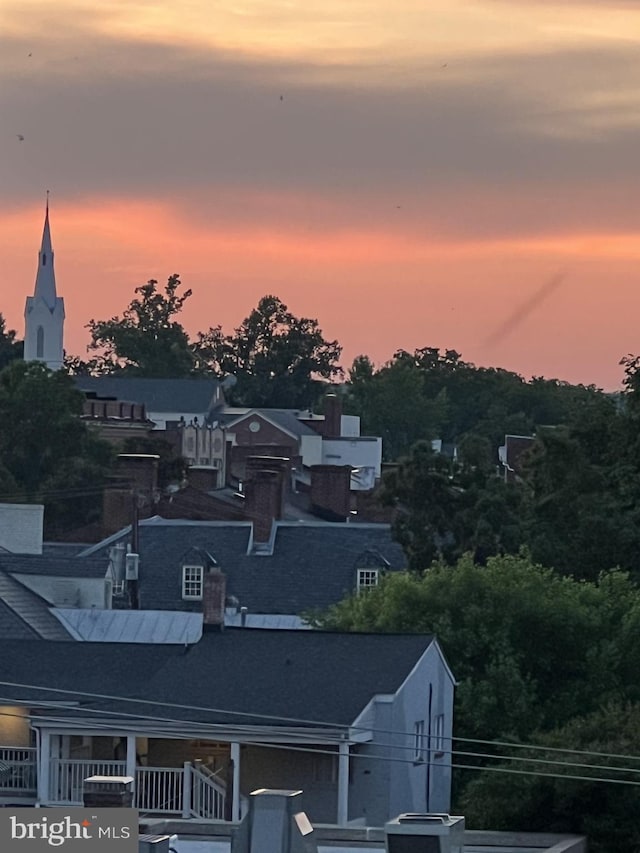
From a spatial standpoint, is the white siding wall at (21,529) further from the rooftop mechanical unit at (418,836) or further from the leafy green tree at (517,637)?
the rooftop mechanical unit at (418,836)

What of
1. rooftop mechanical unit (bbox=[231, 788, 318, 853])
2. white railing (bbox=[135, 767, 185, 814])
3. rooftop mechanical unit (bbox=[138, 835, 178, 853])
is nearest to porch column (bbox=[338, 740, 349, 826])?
white railing (bbox=[135, 767, 185, 814])

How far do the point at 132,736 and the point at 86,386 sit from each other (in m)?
137

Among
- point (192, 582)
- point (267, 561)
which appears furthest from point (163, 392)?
point (192, 582)

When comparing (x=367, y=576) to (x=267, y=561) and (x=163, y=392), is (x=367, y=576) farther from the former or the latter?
(x=163, y=392)

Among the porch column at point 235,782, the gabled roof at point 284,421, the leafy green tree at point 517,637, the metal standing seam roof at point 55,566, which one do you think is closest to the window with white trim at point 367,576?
the metal standing seam roof at point 55,566

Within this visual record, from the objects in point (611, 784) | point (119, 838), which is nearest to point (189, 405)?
point (611, 784)

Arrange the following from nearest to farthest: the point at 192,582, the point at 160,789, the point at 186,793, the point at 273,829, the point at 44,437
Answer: the point at 273,829, the point at 186,793, the point at 160,789, the point at 192,582, the point at 44,437

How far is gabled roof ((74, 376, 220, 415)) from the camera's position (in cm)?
17275

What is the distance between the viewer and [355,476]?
12238cm

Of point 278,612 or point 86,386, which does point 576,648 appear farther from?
point 86,386

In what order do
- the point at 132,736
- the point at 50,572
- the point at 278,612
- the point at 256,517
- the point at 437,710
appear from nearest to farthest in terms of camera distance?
the point at 132,736 < the point at 437,710 < the point at 50,572 < the point at 278,612 < the point at 256,517

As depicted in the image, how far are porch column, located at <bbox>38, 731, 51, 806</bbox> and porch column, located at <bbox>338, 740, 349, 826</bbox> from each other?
5.46 m

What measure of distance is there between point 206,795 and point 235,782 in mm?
1104

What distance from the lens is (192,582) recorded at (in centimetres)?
6328
